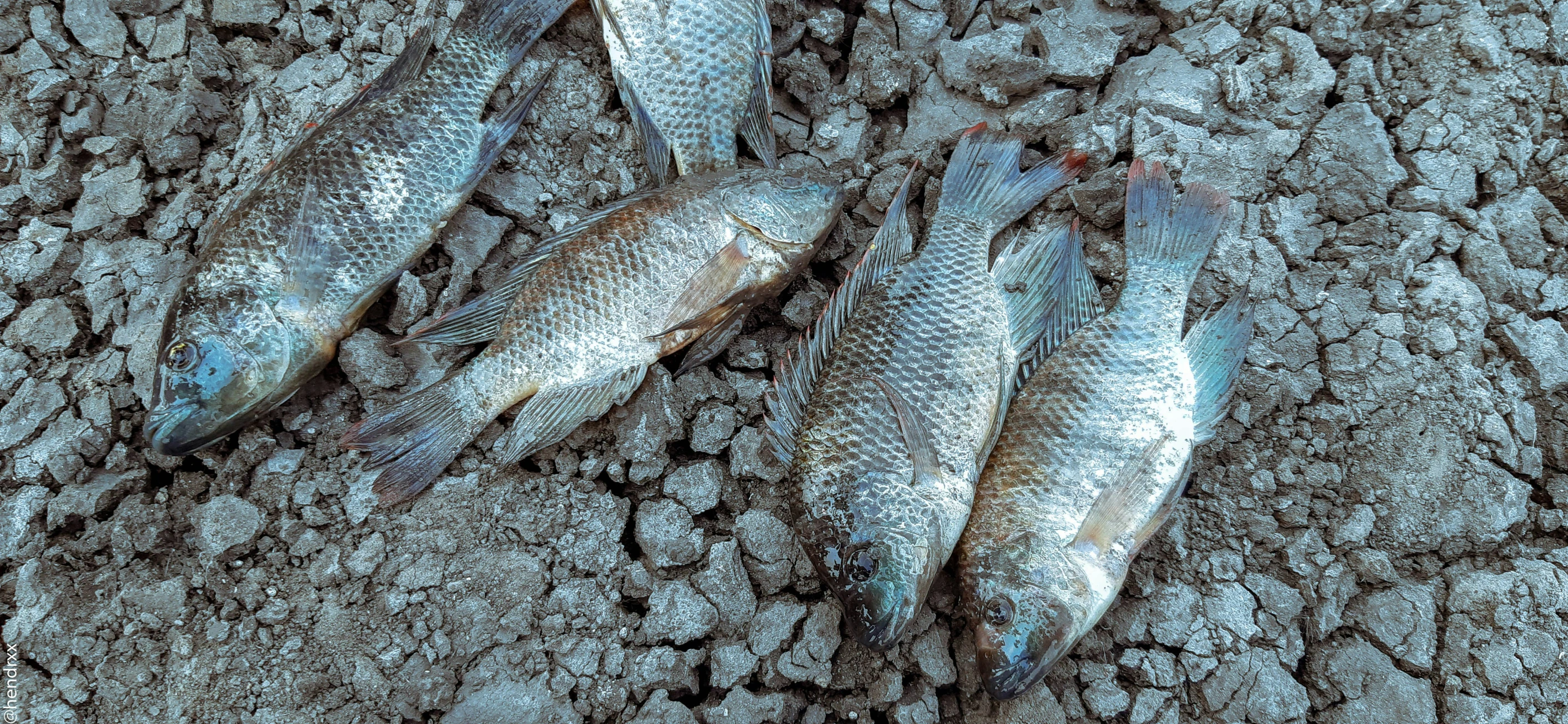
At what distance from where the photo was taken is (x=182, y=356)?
8.27ft

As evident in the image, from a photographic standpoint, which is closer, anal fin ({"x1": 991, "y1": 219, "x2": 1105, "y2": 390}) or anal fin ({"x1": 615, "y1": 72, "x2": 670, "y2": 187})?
anal fin ({"x1": 991, "y1": 219, "x2": 1105, "y2": 390})

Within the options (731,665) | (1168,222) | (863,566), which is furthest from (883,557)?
(1168,222)

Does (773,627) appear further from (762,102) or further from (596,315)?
(762,102)

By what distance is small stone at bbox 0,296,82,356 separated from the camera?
9.06ft

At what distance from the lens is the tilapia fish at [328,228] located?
100 inches

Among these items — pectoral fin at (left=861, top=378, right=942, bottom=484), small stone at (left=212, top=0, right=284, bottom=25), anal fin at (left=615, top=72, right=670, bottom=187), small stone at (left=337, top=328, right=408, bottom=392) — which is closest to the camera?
pectoral fin at (left=861, top=378, right=942, bottom=484)

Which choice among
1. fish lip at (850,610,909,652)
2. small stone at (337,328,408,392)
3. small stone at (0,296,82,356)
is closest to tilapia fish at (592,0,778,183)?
small stone at (337,328,408,392)

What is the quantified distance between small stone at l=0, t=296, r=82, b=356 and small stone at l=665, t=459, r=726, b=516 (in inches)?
85.6

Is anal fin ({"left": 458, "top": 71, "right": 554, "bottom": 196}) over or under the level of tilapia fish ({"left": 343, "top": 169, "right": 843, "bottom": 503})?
over

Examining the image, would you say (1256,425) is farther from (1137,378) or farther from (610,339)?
(610,339)

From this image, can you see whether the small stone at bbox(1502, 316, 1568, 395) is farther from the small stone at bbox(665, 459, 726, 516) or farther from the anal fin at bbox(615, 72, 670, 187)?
the anal fin at bbox(615, 72, 670, 187)

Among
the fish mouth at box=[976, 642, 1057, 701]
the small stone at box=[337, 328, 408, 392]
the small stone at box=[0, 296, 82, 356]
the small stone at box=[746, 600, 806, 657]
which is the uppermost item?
the small stone at box=[0, 296, 82, 356]

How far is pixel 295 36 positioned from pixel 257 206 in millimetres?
881

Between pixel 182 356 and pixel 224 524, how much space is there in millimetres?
556
